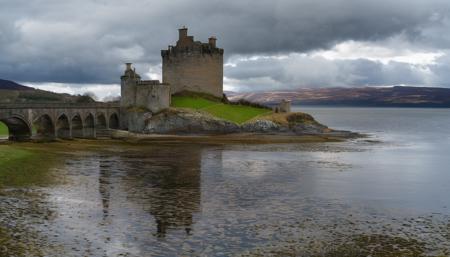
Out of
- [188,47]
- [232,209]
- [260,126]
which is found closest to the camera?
[232,209]

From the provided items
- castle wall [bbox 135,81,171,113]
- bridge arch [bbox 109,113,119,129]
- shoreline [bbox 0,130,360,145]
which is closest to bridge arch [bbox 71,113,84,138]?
shoreline [bbox 0,130,360,145]

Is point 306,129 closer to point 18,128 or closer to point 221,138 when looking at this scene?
point 221,138

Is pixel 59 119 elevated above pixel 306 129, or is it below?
above

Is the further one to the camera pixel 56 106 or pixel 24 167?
pixel 56 106

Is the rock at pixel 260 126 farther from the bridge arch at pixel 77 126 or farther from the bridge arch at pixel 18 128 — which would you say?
the bridge arch at pixel 18 128

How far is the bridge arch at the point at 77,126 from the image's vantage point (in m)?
68.1

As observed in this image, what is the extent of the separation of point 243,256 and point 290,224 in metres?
4.72

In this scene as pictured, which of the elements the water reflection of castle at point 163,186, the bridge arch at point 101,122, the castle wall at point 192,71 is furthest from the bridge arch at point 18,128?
the castle wall at point 192,71

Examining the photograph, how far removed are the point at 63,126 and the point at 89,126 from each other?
21.4 feet

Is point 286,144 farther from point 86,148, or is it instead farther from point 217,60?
point 217,60

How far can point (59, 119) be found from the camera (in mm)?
66312

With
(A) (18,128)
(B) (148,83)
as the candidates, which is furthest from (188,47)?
(A) (18,128)

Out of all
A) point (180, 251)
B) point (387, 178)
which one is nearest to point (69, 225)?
point (180, 251)

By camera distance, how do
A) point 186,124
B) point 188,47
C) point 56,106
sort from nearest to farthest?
1. point 56,106
2. point 186,124
3. point 188,47
